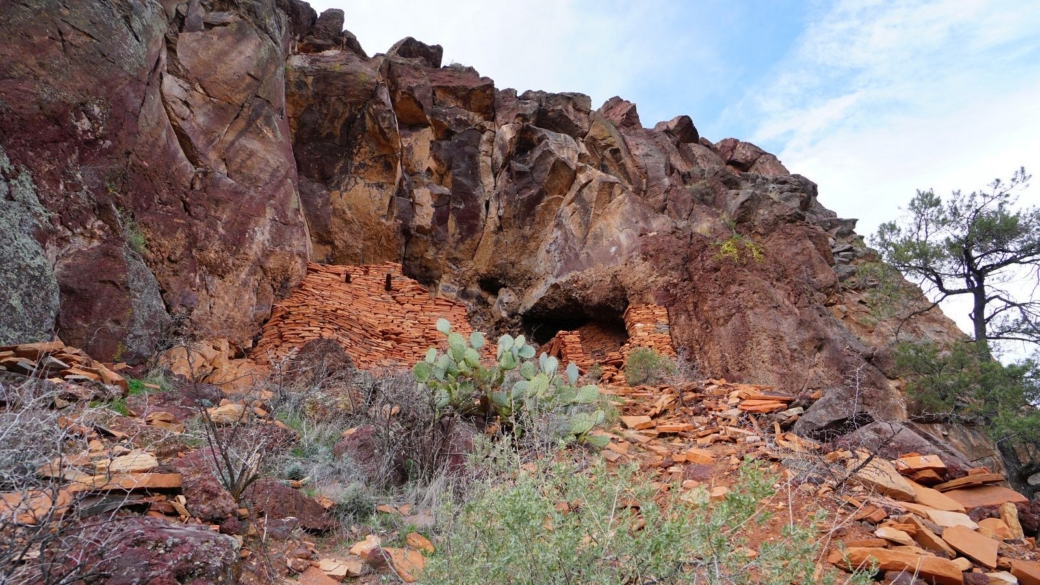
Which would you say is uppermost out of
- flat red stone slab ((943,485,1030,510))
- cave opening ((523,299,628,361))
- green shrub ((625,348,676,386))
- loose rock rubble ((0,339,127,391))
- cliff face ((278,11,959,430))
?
cliff face ((278,11,959,430))

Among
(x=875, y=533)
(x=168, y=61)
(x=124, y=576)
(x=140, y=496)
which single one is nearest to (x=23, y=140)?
(x=168, y=61)

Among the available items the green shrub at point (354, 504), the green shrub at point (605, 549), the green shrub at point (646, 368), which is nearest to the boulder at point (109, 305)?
the green shrub at point (354, 504)

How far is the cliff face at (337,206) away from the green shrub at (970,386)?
49 cm

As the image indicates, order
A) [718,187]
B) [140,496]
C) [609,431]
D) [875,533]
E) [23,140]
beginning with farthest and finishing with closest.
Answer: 1. [718,187]
2. [23,140]
3. [609,431]
4. [875,533]
5. [140,496]

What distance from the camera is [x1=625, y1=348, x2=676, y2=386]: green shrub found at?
8.07m

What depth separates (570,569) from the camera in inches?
74.7

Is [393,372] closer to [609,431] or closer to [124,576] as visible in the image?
[609,431]

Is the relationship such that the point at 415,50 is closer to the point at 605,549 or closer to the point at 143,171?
the point at 143,171

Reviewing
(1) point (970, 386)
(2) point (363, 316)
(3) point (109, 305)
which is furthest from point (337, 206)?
(1) point (970, 386)

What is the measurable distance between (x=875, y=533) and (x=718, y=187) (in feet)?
47.0

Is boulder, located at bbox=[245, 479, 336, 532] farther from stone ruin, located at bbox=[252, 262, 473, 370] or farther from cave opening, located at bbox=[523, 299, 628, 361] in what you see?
cave opening, located at bbox=[523, 299, 628, 361]

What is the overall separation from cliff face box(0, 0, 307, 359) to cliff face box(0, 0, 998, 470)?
0.02m

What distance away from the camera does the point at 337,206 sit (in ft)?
34.9

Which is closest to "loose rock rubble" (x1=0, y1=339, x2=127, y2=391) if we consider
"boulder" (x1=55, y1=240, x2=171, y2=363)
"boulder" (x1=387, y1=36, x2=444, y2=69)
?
"boulder" (x1=55, y1=240, x2=171, y2=363)
